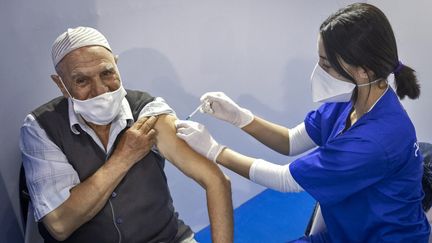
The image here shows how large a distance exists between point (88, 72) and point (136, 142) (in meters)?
0.29

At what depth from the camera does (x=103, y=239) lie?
4.78 feet

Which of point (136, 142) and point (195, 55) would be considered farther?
point (195, 55)

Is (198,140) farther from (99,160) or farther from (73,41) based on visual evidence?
(73,41)

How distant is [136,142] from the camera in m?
1.45

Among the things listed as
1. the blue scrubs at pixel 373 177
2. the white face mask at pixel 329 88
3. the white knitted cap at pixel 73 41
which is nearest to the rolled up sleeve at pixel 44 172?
the white knitted cap at pixel 73 41

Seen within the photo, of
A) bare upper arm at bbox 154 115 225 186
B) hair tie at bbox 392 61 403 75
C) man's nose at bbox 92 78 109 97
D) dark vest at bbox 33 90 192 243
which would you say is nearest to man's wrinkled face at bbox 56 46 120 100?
man's nose at bbox 92 78 109 97

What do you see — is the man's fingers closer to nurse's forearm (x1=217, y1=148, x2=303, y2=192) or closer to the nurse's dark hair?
nurse's forearm (x1=217, y1=148, x2=303, y2=192)

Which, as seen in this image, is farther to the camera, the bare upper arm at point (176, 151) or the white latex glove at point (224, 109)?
the white latex glove at point (224, 109)

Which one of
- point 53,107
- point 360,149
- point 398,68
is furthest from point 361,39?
point 53,107

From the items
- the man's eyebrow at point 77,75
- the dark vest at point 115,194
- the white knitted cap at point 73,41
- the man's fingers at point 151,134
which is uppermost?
the white knitted cap at point 73,41

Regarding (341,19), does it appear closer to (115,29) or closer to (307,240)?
(307,240)

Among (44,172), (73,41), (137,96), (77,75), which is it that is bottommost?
(44,172)

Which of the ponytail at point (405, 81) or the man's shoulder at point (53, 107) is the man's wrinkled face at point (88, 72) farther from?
the ponytail at point (405, 81)

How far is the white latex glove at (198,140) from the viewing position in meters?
1.51
